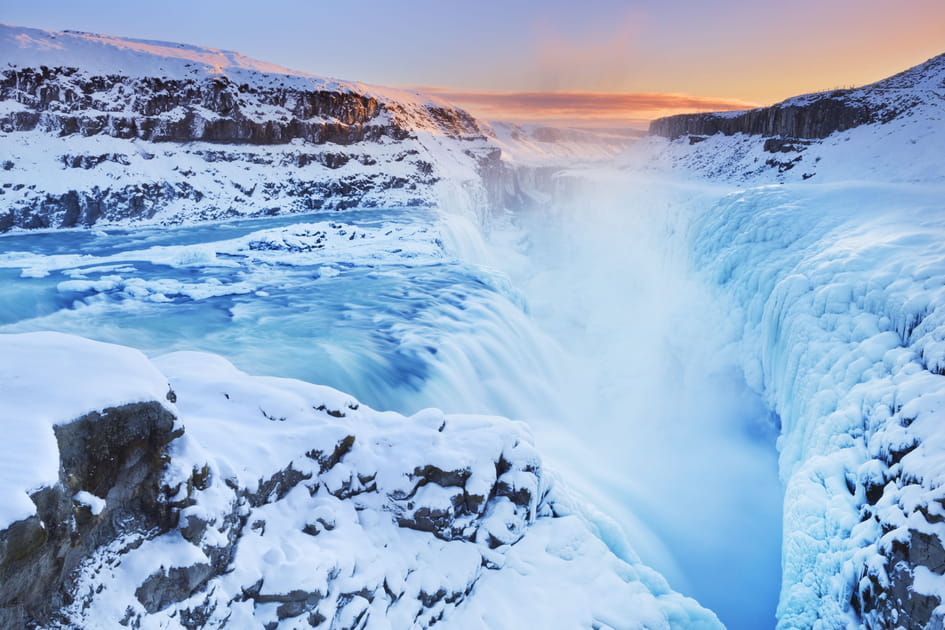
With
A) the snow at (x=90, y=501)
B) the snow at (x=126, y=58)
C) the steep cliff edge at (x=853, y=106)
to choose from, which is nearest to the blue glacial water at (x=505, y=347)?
the snow at (x=90, y=501)

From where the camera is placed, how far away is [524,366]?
547 inches

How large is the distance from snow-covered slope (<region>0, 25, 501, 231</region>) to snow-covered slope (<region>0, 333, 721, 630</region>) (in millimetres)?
32950

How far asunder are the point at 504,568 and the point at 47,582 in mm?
4232

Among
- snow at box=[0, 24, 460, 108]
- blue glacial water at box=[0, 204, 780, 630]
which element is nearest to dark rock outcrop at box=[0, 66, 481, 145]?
snow at box=[0, 24, 460, 108]

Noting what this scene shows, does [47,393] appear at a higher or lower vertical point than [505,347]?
higher

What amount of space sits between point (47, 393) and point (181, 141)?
44919 millimetres

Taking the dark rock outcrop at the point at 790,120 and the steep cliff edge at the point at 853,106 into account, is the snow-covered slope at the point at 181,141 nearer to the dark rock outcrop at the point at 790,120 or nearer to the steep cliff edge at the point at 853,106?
the dark rock outcrop at the point at 790,120

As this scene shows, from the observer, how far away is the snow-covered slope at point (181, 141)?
3212 centimetres

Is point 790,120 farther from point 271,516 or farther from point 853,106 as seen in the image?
point 271,516

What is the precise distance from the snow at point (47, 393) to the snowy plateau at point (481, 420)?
0.02 m

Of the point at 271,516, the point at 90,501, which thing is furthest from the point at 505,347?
the point at 90,501

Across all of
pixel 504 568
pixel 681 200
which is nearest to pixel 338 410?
pixel 504 568

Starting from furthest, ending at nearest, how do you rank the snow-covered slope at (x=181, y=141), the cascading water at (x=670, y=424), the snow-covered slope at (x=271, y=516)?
the snow-covered slope at (x=181, y=141)
the cascading water at (x=670, y=424)
the snow-covered slope at (x=271, y=516)

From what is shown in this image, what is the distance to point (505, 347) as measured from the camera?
45.6 ft
